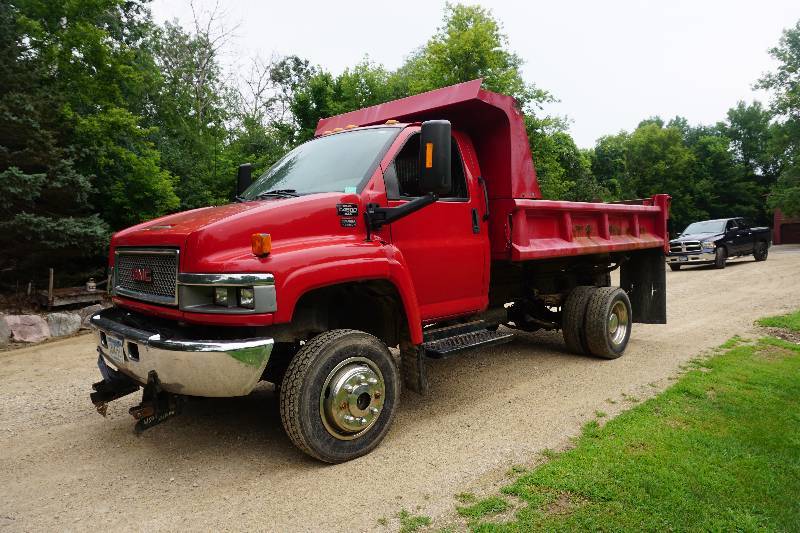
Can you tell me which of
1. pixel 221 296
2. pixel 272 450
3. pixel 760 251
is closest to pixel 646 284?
pixel 272 450

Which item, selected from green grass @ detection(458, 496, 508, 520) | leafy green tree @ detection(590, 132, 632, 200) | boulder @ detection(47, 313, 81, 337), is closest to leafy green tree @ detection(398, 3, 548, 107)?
boulder @ detection(47, 313, 81, 337)

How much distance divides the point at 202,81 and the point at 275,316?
2391 cm

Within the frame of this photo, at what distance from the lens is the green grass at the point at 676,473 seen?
2.75 m

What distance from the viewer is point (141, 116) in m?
14.4

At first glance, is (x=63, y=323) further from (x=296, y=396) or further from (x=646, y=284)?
(x=646, y=284)

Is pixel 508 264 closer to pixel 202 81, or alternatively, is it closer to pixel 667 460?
pixel 667 460

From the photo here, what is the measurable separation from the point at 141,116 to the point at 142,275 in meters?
12.6

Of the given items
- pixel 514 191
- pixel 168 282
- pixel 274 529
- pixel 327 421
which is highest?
pixel 514 191

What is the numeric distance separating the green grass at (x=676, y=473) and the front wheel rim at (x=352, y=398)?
996mm

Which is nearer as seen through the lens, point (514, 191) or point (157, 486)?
point (157, 486)

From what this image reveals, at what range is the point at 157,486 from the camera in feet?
11.1

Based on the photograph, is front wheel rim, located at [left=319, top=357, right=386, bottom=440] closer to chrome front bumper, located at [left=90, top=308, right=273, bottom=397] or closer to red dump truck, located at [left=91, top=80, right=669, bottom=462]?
red dump truck, located at [left=91, top=80, right=669, bottom=462]

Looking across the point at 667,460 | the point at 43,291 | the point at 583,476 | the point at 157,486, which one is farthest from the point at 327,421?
the point at 43,291

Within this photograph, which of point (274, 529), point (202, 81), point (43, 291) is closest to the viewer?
point (274, 529)
